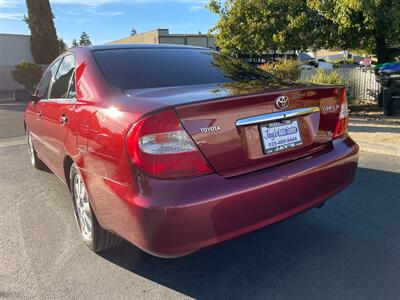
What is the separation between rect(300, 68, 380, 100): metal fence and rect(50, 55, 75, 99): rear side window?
9.06 metres

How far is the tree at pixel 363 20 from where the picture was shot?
8344 mm

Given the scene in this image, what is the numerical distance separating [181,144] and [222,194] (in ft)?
1.23

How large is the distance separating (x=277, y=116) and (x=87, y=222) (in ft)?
5.67

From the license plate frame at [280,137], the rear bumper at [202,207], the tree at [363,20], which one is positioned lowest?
the rear bumper at [202,207]

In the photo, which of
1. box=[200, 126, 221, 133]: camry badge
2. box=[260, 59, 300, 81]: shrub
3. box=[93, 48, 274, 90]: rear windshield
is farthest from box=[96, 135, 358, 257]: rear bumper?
box=[260, 59, 300, 81]: shrub

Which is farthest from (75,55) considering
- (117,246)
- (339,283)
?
(339,283)

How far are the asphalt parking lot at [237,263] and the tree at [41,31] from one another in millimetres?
27475

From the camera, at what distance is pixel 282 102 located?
2662 mm

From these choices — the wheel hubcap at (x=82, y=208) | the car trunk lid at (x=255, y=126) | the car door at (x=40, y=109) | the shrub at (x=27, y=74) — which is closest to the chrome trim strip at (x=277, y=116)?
the car trunk lid at (x=255, y=126)

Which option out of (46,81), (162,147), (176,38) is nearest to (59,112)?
(46,81)

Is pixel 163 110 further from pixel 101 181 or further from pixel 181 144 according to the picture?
pixel 101 181

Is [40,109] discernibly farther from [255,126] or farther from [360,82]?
[360,82]

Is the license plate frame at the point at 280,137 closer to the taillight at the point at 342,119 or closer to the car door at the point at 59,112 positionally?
the taillight at the point at 342,119

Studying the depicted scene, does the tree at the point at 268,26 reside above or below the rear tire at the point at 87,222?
above
